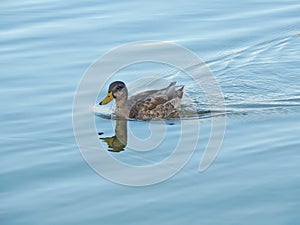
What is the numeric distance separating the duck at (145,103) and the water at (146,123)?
22 centimetres

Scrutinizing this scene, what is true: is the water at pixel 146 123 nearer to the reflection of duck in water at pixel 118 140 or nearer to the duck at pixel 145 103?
the reflection of duck in water at pixel 118 140

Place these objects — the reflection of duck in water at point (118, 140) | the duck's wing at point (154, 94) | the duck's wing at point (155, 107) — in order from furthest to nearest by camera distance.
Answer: the duck's wing at point (154, 94)
the duck's wing at point (155, 107)
the reflection of duck in water at point (118, 140)

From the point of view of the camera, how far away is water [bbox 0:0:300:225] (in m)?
7.48

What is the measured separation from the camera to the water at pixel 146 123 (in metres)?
7.48

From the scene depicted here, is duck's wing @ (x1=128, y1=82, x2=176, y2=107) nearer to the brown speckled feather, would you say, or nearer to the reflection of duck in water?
the brown speckled feather

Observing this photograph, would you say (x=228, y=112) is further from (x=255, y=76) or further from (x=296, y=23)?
(x=296, y=23)

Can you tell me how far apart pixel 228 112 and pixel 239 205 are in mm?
2844

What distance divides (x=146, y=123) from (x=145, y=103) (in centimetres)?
43

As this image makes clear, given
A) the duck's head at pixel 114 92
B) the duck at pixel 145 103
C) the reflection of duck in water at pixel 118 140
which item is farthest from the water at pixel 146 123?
the duck's head at pixel 114 92

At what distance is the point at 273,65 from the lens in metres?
11.8

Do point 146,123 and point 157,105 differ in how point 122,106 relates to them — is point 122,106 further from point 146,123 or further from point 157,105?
point 146,123

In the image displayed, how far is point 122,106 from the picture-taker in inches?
418

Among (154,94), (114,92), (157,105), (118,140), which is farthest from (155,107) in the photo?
(118,140)

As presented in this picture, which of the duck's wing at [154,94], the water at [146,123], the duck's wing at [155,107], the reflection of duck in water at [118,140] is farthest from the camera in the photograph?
the duck's wing at [154,94]
